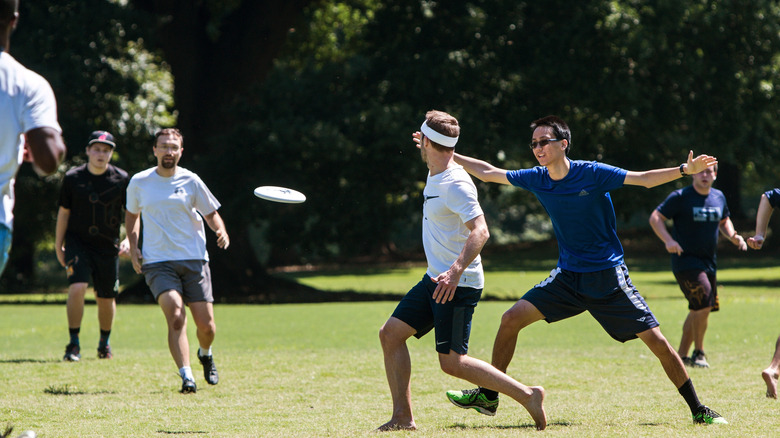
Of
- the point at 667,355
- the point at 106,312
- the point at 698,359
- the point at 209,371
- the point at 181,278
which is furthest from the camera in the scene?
the point at 106,312

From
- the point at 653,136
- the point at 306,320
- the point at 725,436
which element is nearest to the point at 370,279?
the point at 653,136

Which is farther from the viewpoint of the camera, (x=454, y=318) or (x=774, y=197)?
(x=774, y=197)

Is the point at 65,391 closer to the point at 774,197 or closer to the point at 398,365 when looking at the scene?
the point at 398,365

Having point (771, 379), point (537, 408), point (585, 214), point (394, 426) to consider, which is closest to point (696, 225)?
point (771, 379)

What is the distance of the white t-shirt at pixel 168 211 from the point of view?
26.6ft

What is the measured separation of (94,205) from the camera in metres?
10.1

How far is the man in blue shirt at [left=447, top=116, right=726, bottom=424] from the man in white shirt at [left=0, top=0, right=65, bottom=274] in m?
3.38

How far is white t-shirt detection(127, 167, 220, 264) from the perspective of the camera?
8.09 m

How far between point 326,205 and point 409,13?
5269 mm

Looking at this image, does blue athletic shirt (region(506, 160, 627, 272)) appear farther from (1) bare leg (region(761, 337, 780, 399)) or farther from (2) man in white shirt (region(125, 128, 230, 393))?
(2) man in white shirt (region(125, 128, 230, 393))

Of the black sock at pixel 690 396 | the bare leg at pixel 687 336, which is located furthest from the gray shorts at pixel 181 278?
the bare leg at pixel 687 336

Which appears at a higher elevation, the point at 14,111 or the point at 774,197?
the point at 14,111

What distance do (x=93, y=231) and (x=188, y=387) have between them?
2.96 meters

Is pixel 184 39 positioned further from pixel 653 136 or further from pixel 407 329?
pixel 407 329
